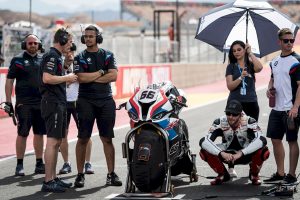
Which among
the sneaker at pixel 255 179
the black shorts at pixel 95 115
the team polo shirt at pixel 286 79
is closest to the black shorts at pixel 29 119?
the black shorts at pixel 95 115

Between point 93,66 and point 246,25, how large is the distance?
2239 mm

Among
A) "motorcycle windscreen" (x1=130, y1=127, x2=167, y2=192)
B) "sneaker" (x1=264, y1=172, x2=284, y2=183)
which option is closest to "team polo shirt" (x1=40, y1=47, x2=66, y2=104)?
"motorcycle windscreen" (x1=130, y1=127, x2=167, y2=192)

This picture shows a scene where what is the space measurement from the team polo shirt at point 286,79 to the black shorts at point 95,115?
208cm

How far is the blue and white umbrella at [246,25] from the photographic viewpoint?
10641 mm

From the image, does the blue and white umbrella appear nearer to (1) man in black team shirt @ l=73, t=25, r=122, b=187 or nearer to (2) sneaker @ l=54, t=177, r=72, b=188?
(1) man in black team shirt @ l=73, t=25, r=122, b=187

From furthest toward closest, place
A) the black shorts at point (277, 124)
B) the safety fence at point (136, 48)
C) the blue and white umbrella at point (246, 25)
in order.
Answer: the safety fence at point (136, 48)
the blue and white umbrella at point (246, 25)
the black shorts at point (277, 124)

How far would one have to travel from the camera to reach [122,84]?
26766 mm

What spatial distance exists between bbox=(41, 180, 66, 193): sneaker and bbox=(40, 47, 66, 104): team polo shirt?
99cm

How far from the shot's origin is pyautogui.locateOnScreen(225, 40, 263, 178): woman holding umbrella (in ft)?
33.1

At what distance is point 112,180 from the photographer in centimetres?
998

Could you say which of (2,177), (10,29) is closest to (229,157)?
(2,177)

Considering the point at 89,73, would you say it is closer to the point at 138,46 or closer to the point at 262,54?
the point at 262,54

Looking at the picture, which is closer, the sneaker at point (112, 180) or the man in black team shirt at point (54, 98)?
the man in black team shirt at point (54, 98)

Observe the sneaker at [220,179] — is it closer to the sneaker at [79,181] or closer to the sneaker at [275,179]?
the sneaker at [275,179]
